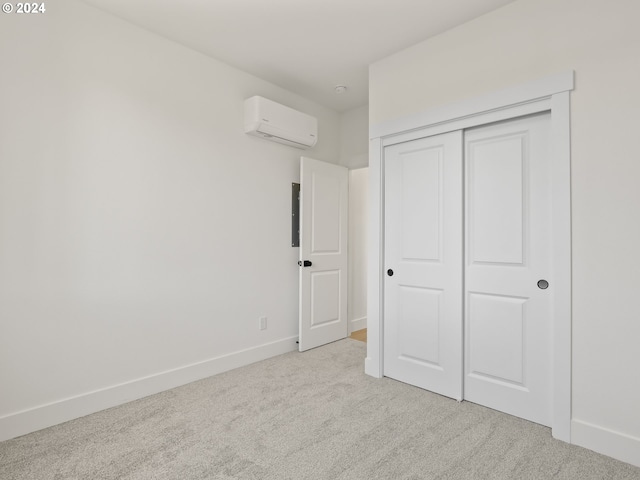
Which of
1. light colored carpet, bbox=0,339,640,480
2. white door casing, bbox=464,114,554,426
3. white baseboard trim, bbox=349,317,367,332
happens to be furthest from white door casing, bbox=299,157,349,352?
white door casing, bbox=464,114,554,426

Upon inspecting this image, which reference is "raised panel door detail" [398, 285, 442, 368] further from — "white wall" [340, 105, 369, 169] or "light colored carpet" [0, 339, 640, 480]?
"white wall" [340, 105, 369, 169]

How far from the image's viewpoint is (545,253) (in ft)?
7.21

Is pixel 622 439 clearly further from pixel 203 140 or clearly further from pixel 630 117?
pixel 203 140

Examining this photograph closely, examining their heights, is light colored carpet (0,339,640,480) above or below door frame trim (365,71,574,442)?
below

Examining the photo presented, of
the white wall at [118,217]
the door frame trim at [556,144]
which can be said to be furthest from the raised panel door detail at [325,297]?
the door frame trim at [556,144]

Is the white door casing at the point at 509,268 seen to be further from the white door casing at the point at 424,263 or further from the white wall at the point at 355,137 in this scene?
the white wall at the point at 355,137

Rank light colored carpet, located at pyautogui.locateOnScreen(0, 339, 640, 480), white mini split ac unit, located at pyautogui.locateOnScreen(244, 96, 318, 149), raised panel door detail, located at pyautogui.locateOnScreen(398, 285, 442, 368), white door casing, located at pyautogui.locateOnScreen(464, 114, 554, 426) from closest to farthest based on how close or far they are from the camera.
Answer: light colored carpet, located at pyautogui.locateOnScreen(0, 339, 640, 480) → white door casing, located at pyautogui.locateOnScreen(464, 114, 554, 426) → raised panel door detail, located at pyautogui.locateOnScreen(398, 285, 442, 368) → white mini split ac unit, located at pyautogui.locateOnScreen(244, 96, 318, 149)

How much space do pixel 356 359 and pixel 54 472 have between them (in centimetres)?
238

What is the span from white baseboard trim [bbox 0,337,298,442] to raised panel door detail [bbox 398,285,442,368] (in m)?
1.40

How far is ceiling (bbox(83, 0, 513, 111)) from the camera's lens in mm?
2377

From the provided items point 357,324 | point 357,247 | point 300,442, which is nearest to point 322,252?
point 357,247

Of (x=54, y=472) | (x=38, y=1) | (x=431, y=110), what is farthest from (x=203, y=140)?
(x=54, y=472)

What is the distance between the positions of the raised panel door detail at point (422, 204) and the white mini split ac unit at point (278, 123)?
3.84 ft

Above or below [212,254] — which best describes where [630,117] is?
above
